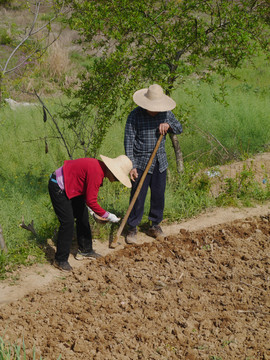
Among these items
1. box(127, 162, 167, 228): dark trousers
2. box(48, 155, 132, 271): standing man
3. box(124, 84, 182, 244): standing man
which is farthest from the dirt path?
box(124, 84, 182, 244): standing man

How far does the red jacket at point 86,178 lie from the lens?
13.5 ft

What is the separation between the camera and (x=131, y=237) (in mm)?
5230

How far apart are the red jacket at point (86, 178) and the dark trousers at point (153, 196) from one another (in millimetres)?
876

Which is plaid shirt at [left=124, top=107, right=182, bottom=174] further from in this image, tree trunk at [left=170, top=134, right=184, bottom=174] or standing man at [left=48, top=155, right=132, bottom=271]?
tree trunk at [left=170, top=134, right=184, bottom=174]

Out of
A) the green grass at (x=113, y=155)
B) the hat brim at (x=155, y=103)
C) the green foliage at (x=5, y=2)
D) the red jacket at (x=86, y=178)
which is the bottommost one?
Result: the green foliage at (x=5, y=2)

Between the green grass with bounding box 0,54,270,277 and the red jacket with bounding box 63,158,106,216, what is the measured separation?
102 centimetres

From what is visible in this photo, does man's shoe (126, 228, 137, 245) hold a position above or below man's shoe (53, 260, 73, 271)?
below

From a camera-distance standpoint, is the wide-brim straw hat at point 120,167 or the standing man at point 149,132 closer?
the wide-brim straw hat at point 120,167

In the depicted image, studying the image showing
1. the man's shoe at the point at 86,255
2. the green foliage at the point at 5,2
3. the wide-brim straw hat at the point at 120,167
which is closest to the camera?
the wide-brim straw hat at the point at 120,167

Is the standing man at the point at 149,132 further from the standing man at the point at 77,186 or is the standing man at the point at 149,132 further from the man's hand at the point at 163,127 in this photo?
the standing man at the point at 77,186

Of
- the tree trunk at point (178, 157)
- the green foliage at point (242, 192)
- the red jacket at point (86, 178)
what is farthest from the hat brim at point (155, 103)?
the green foliage at point (242, 192)

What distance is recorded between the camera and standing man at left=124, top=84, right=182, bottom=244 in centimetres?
464

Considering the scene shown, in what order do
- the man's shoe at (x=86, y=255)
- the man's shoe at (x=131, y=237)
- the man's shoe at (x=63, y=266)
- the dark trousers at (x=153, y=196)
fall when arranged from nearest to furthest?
the man's shoe at (x=63, y=266) → the man's shoe at (x=86, y=255) → the dark trousers at (x=153, y=196) → the man's shoe at (x=131, y=237)

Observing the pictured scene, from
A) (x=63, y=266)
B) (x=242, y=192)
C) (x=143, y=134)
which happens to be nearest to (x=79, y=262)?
(x=63, y=266)
